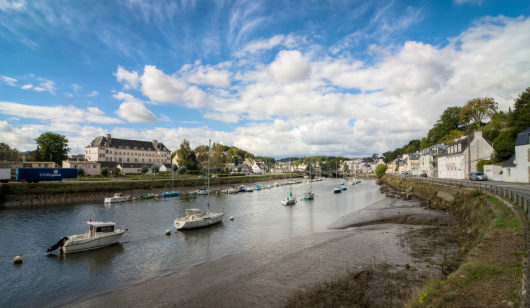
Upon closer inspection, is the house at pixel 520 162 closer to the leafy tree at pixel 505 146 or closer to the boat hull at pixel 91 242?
the leafy tree at pixel 505 146

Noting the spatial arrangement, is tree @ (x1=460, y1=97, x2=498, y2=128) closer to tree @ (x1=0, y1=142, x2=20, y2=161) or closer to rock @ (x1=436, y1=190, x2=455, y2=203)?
rock @ (x1=436, y1=190, x2=455, y2=203)

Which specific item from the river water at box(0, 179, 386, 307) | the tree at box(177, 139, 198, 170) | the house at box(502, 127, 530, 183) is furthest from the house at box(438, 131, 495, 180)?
the tree at box(177, 139, 198, 170)

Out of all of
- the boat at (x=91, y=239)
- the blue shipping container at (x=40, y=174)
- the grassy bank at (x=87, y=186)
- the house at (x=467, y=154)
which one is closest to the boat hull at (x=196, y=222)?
the boat at (x=91, y=239)

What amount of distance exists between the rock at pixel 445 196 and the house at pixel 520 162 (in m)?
10.5

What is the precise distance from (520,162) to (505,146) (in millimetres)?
12577

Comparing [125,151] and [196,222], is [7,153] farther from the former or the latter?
[196,222]

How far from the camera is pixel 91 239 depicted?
2155 centimetres

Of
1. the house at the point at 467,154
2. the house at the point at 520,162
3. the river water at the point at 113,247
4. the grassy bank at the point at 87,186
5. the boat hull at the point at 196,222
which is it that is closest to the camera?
the river water at the point at 113,247

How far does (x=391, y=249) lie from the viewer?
1859 cm

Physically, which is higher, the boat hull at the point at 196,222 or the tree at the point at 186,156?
the tree at the point at 186,156

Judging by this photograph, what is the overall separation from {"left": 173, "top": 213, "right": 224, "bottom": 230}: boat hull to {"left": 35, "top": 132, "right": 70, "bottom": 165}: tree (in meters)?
77.8

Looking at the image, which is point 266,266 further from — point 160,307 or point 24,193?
A: point 24,193

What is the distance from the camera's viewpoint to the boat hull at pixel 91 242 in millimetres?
20703

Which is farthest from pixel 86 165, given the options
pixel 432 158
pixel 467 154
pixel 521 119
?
pixel 521 119
